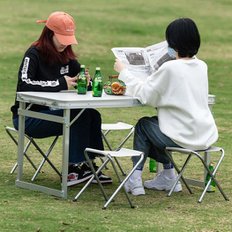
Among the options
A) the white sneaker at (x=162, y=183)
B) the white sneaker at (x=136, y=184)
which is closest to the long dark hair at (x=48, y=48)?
the white sneaker at (x=136, y=184)

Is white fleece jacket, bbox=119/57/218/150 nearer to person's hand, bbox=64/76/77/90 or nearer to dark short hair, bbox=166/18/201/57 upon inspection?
dark short hair, bbox=166/18/201/57

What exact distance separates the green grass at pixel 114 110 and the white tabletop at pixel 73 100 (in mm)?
778

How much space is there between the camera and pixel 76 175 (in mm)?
8656

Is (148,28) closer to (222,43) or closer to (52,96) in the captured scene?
(222,43)

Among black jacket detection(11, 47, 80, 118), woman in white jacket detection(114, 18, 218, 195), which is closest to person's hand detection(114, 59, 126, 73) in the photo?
woman in white jacket detection(114, 18, 218, 195)

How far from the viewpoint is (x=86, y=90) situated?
849 centimetres

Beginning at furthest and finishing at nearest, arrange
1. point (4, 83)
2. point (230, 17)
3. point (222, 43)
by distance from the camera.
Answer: point (230, 17), point (222, 43), point (4, 83)

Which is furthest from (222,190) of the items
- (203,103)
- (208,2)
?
(208,2)

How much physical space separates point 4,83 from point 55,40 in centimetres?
778

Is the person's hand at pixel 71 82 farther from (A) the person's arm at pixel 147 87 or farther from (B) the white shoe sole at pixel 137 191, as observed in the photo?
(B) the white shoe sole at pixel 137 191

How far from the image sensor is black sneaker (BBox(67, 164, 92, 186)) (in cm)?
862

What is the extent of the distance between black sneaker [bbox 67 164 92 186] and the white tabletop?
68 cm

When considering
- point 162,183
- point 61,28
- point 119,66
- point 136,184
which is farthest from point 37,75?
point 162,183

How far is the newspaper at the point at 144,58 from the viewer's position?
8.70 meters
